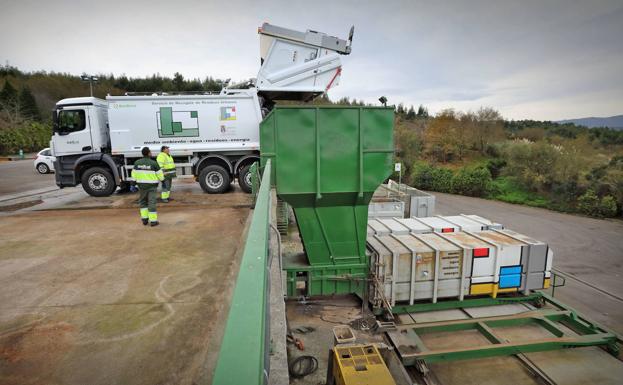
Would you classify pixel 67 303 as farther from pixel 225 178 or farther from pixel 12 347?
pixel 225 178

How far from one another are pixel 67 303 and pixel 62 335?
0.66 meters

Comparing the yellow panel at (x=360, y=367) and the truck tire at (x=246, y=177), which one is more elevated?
the truck tire at (x=246, y=177)

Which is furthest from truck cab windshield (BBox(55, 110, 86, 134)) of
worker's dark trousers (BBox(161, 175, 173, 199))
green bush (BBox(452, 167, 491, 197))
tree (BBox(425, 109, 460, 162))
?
tree (BBox(425, 109, 460, 162))

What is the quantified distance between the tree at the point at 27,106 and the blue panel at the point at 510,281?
1758 inches

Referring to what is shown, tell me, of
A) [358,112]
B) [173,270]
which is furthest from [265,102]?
[173,270]

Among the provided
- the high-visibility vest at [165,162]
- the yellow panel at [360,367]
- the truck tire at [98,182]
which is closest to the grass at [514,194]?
the high-visibility vest at [165,162]

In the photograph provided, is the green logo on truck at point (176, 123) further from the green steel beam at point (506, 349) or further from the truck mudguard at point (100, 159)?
the green steel beam at point (506, 349)

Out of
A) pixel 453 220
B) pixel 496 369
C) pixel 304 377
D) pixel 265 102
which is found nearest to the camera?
pixel 304 377

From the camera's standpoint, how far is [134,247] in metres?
5.31

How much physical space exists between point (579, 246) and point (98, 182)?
61.8ft

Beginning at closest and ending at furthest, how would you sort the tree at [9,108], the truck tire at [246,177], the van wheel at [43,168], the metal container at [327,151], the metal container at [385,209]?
the metal container at [327,151] → the truck tire at [246,177] → the metal container at [385,209] → the van wheel at [43,168] → the tree at [9,108]

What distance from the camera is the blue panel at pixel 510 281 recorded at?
7.81 meters

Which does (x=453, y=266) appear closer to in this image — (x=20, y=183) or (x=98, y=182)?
(x=98, y=182)

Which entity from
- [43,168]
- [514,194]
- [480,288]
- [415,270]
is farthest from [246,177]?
[514,194]
